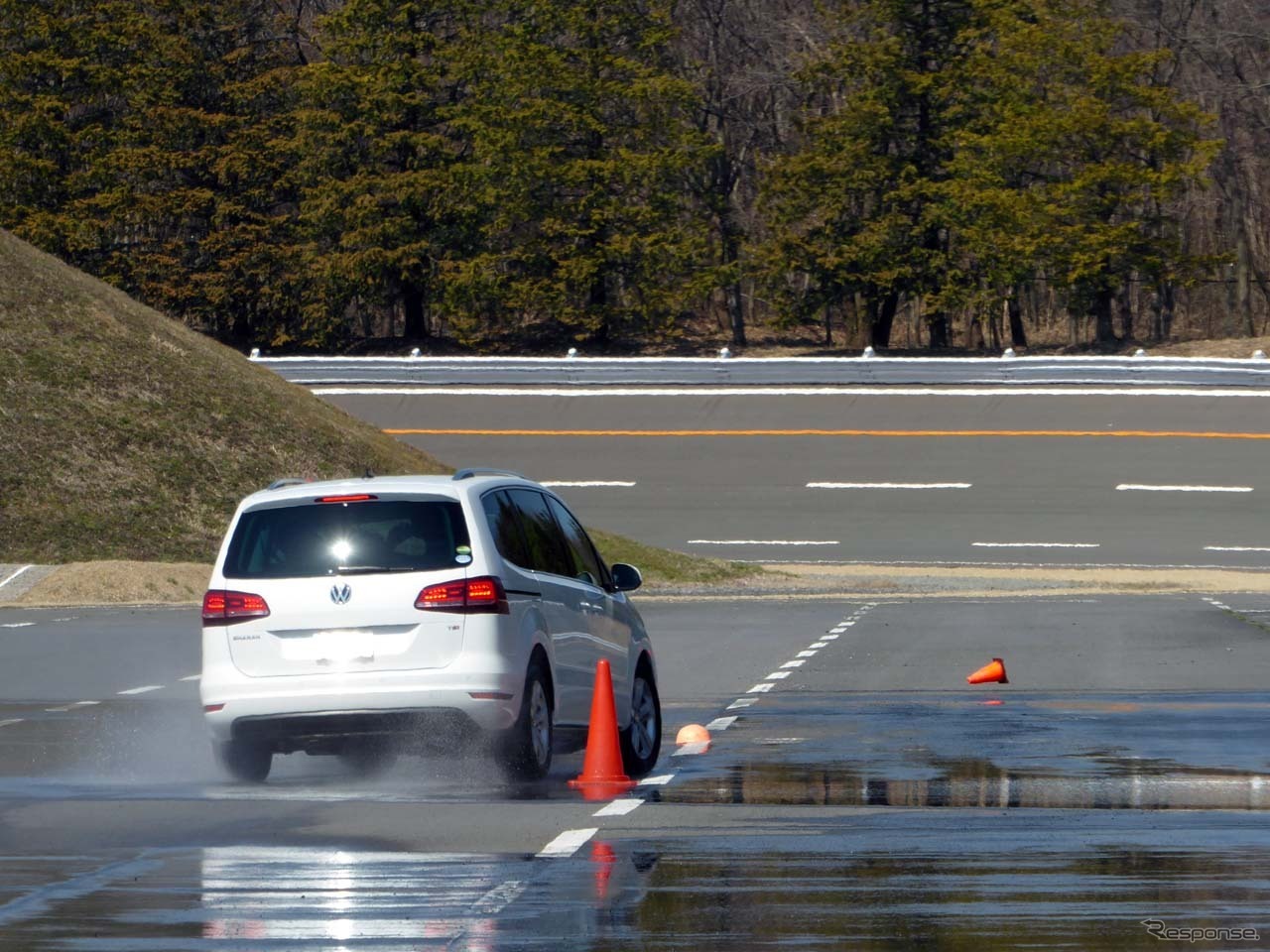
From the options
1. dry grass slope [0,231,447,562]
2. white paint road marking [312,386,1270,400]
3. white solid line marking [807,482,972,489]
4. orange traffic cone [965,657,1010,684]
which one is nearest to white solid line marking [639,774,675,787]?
orange traffic cone [965,657,1010,684]

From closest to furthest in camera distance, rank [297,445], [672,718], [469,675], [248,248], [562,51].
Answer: [469,675] < [672,718] < [297,445] < [562,51] < [248,248]

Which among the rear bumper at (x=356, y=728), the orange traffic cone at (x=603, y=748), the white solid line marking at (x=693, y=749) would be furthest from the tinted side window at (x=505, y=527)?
the white solid line marking at (x=693, y=749)

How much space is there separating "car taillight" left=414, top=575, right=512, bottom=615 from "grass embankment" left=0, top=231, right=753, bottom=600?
79.1ft

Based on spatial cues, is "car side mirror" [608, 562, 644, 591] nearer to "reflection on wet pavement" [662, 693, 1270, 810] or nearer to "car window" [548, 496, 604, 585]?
"car window" [548, 496, 604, 585]

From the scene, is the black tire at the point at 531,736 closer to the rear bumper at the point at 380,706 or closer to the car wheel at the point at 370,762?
the rear bumper at the point at 380,706

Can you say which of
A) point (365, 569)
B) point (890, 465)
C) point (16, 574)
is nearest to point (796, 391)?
point (890, 465)

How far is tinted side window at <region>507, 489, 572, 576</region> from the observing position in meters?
12.9

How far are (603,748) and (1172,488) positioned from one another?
32.4 meters

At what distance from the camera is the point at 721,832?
394 inches

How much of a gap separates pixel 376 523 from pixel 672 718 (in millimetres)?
4551

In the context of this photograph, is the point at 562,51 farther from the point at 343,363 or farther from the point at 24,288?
the point at 24,288

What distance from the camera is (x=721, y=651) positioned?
22938 mm

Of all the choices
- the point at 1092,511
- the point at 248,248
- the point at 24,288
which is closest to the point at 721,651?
the point at 1092,511

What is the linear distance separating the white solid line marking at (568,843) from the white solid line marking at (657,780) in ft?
6.14
